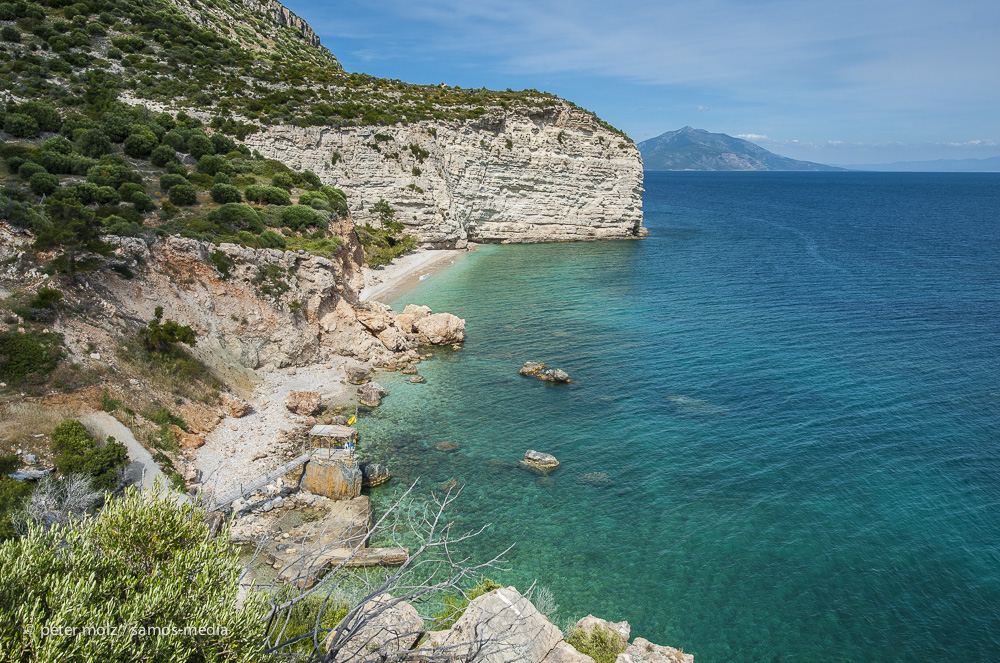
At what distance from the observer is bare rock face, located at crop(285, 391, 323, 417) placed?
2392cm

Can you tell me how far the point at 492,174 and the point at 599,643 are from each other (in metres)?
62.3

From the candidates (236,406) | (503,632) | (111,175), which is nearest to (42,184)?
(111,175)

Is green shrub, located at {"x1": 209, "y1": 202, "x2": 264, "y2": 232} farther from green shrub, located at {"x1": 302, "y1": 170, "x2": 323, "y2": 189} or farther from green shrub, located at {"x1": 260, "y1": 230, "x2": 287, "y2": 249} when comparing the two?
green shrub, located at {"x1": 302, "y1": 170, "x2": 323, "y2": 189}

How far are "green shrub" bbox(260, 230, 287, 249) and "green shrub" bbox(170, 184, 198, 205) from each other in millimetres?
4671

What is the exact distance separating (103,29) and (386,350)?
154 ft

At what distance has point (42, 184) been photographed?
82.6 feet

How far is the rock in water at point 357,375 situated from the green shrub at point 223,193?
13.0m

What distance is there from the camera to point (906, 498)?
18656mm

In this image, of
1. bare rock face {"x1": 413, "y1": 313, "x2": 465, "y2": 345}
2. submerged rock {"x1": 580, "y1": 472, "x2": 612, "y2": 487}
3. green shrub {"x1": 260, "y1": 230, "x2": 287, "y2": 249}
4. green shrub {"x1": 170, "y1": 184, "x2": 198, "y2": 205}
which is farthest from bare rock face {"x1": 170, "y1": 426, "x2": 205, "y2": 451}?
bare rock face {"x1": 413, "y1": 313, "x2": 465, "y2": 345}

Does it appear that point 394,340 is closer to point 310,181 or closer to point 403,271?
point 310,181

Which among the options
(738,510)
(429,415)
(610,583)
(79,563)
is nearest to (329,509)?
(429,415)

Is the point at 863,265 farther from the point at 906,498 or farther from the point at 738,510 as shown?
the point at 738,510

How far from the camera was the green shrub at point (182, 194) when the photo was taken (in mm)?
29750

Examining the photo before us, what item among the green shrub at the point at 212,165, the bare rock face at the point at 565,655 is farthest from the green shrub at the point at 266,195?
the bare rock face at the point at 565,655
